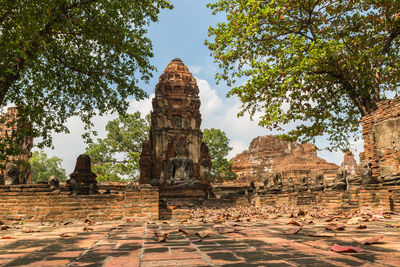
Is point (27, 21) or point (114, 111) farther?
point (114, 111)

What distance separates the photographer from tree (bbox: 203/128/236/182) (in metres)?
35.2

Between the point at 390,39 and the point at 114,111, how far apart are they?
37.5ft

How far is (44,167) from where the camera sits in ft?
155

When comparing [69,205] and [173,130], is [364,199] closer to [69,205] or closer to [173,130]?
[69,205]

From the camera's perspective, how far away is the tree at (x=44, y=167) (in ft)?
145

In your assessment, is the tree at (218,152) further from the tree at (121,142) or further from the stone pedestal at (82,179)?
the stone pedestal at (82,179)

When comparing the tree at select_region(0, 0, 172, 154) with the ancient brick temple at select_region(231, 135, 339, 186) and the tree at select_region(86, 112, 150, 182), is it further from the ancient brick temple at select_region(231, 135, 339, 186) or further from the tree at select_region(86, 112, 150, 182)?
the ancient brick temple at select_region(231, 135, 339, 186)

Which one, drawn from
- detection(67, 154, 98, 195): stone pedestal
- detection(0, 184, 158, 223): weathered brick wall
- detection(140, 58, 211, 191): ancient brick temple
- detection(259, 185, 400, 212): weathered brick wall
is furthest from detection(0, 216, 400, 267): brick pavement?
detection(140, 58, 211, 191): ancient brick temple

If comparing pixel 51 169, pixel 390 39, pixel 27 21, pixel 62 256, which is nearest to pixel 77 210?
pixel 27 21

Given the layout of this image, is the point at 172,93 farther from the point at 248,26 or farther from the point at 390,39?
the point at 390,39

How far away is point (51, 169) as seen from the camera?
4812cm

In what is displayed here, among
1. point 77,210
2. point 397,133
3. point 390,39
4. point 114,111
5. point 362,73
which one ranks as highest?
point 390,39

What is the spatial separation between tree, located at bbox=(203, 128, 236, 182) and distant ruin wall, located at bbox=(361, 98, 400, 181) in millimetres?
25030

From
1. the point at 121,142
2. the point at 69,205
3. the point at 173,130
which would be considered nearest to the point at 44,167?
the point at 121,142
